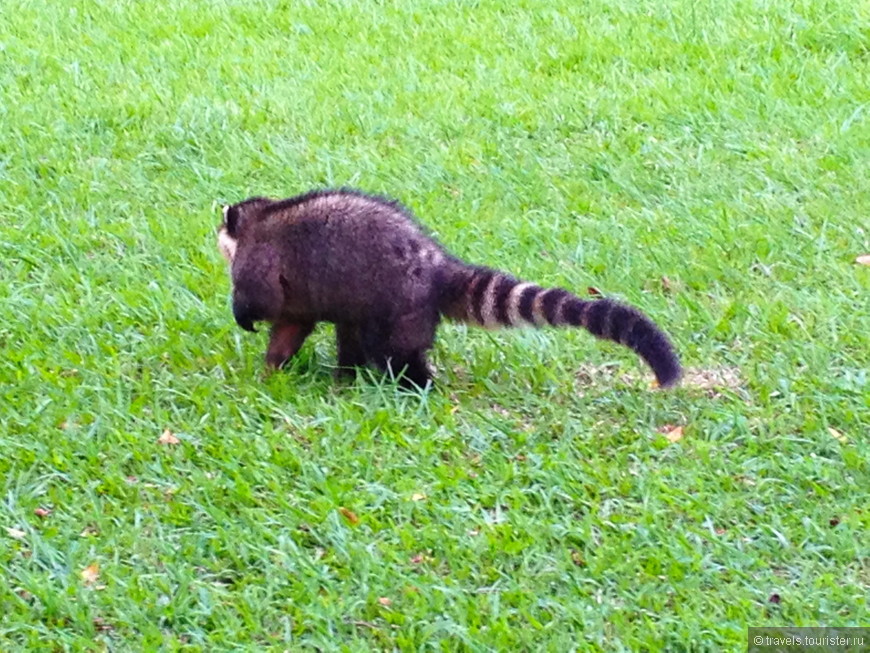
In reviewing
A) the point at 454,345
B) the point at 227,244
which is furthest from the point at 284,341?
the point at 454,345

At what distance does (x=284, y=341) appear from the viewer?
5.45m

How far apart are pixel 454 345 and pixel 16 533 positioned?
6.43ft

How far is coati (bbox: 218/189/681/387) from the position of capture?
16.9ft

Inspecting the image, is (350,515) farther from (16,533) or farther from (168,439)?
(16,533)

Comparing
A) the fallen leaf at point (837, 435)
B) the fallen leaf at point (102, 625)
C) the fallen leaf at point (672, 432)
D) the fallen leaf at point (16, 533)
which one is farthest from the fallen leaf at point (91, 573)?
the fallen leaf at point (837, 435)

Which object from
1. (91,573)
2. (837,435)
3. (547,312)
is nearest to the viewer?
(91,573)

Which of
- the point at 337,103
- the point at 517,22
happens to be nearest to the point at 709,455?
the point at 337,103

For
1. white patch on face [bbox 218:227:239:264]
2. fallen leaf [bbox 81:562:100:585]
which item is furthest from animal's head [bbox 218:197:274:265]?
fallen leaf [bbox 81:562:100:585]

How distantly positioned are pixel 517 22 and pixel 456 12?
0.49 m

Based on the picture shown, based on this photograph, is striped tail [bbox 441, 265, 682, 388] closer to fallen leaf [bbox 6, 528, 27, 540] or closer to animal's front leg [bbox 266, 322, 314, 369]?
animal's front leg [bbox 266, 322, 314, 369]

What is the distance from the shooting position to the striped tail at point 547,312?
4.89 metres

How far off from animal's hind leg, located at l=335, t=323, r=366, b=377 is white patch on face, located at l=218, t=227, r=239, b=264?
54 centimetres

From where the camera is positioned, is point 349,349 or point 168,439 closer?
point 168,439

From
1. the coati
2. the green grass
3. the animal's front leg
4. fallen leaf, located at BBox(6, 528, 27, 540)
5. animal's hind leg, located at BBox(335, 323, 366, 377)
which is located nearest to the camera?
the green grass
